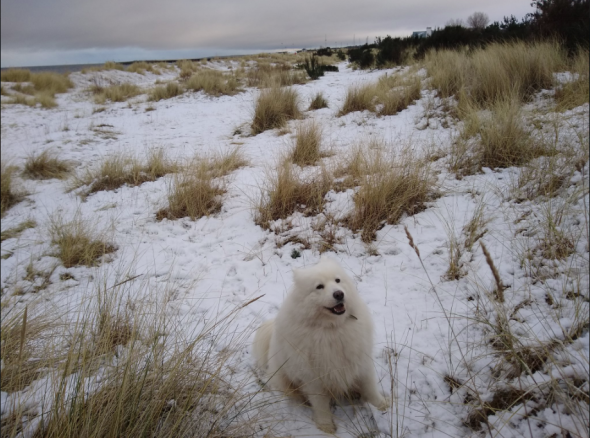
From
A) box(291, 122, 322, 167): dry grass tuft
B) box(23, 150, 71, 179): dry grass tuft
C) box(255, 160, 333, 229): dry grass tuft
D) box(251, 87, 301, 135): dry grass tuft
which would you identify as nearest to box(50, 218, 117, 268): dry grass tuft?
box(255, 160, 333, 229): dry grass tuft

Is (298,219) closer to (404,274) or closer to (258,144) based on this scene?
(404,274)

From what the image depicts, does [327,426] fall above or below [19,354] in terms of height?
below

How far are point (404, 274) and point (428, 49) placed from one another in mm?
8996

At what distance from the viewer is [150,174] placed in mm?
5141

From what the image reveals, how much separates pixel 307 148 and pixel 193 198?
1.93m

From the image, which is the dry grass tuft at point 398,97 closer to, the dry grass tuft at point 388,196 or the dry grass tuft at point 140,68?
the dry grass tuft at point 388,196

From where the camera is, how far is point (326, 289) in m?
1.62

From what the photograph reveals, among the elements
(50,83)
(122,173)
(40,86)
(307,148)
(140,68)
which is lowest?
(122,173)

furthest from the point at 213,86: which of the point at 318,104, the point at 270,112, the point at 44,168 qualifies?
the point at 44,168

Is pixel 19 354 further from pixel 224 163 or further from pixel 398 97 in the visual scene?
pixel 398 97

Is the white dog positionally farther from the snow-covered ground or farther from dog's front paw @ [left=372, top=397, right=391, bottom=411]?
the snow-covered ground

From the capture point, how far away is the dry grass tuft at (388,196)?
3230 millimetres

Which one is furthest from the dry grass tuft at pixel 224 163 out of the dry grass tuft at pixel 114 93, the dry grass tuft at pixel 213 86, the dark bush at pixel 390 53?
the dark bush at pixel 390 53

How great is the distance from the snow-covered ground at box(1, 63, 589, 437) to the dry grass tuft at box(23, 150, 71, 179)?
7.7 inches
